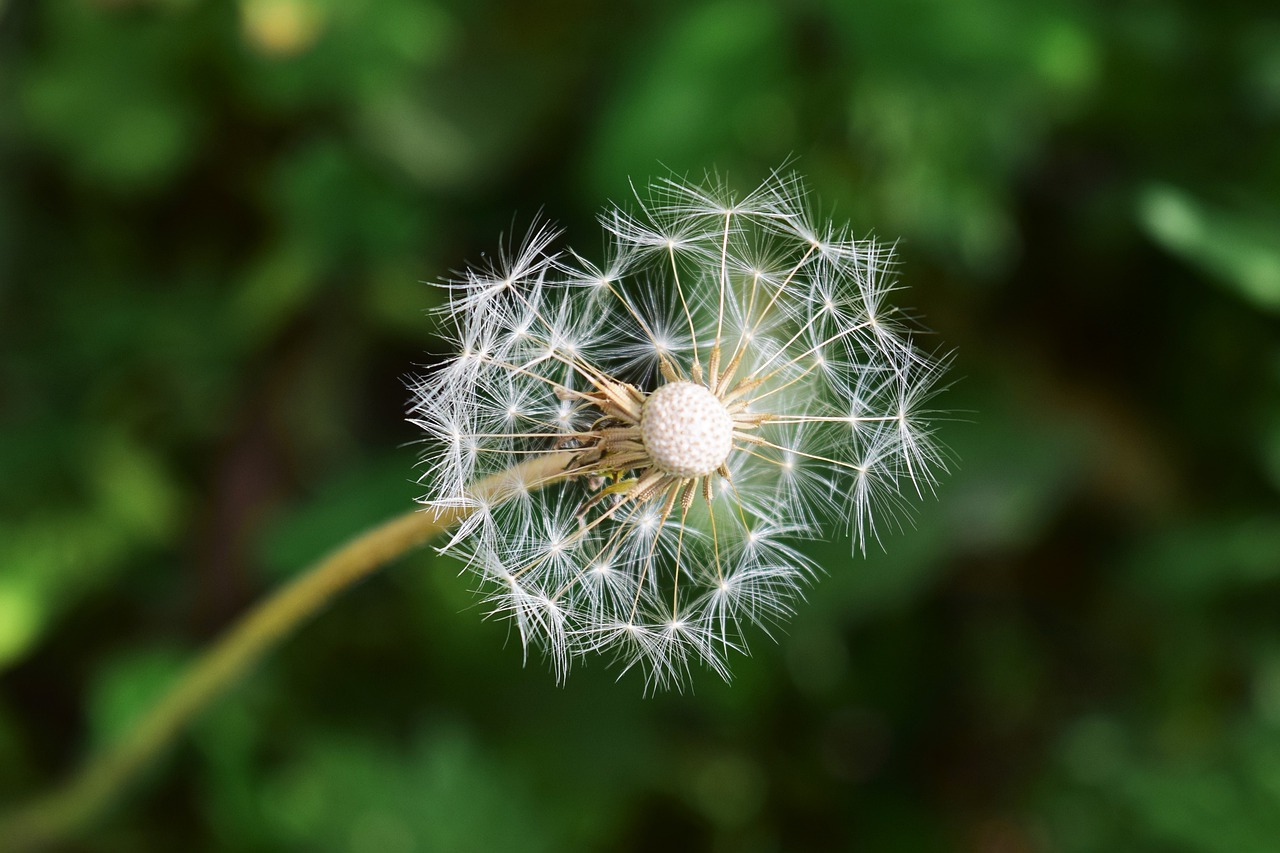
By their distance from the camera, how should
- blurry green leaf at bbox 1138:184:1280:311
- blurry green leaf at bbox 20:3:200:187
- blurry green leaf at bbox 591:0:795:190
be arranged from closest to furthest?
blurry green leaf at bbox 1138:184:1280:311
blurry green leaf at bbox 591:0:795:190
blurry green leaf at bbox 20:3:200:187

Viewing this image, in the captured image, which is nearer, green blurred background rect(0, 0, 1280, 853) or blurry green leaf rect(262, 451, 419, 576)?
blurry green leaf rect(262, 451, 419, 576)

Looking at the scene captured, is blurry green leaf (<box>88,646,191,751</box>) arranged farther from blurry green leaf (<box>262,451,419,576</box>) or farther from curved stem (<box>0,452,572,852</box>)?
blurry green leaf (<box>262,451,419,576</box>)

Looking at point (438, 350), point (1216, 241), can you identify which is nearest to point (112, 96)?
point (438, 350)

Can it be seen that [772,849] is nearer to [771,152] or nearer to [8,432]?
[771,152]

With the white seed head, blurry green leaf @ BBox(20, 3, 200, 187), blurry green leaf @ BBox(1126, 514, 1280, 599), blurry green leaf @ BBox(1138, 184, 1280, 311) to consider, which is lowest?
the white seed head

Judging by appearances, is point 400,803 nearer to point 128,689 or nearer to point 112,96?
point 128,689

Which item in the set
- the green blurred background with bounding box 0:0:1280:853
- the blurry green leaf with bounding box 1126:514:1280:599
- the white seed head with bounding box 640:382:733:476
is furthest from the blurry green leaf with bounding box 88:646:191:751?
the blurry green leaf with bounding box 1126:514:1280:599
